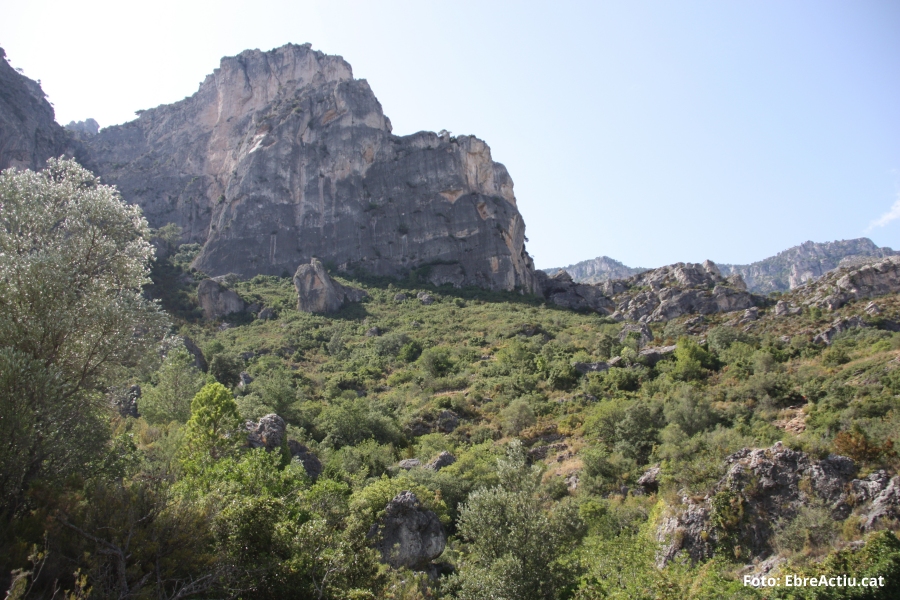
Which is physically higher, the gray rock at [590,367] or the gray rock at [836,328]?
the gray rock at [836,328]

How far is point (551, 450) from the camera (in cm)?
2653

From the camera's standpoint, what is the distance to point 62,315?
10.7 meters

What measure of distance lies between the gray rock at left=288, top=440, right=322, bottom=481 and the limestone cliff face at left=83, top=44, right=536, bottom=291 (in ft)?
169

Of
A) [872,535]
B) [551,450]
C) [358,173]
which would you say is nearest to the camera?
[872,535]

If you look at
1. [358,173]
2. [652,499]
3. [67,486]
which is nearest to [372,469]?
[652,499]

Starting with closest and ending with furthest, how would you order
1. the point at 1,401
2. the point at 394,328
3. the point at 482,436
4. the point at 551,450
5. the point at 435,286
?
the point at 1,401 < the point at 551,450 < the point at 482,436 < the point at 394,328 < the point at 435,286

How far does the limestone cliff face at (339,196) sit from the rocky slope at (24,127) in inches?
379

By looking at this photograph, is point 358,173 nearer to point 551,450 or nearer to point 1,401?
Answer: point 551,450

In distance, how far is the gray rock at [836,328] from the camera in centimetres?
3706

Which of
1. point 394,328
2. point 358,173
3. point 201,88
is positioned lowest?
point 394,328

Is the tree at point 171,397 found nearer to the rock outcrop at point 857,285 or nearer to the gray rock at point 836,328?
the gray rock at point 836,328

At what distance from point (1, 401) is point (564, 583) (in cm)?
1153

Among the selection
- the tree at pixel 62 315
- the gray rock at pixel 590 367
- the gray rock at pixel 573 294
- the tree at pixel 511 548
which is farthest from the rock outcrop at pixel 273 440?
the gray rock at pixel 573 294

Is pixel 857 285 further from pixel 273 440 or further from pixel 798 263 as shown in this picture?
pixel 798 263
